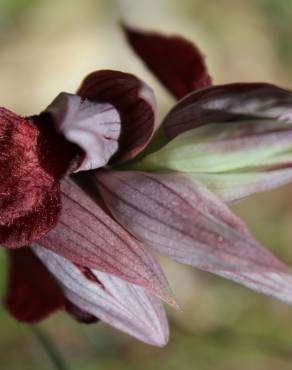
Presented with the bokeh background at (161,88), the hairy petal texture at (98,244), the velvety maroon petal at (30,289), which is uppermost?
the hairy petal texture at (98,244)

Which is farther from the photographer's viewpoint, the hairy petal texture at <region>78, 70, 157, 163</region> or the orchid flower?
the hairy petal texture at <region>78, 70, 157, 163</region>

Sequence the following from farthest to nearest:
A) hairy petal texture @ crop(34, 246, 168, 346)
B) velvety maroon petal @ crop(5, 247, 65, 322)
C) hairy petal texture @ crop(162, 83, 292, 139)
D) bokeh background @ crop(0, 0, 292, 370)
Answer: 1. bokeh background @ crop(0, 0, 292, 370)
2. velvety maroon petal @ crop(5, 247, 65, 322)
3. hairy petal texture @ crop(34, 246, 168, 346)
4. hairy petal texture @ crop(162, 83, 292, 139)

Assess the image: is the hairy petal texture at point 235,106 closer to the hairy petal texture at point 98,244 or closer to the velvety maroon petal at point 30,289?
the hairy petal texture at point 98,244

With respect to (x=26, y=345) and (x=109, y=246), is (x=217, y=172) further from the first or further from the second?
(x=26, y=345)

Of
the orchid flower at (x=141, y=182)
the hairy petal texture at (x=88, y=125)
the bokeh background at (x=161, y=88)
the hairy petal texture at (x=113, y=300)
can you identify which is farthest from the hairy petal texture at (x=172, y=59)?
the bokeh background at (x=161, y=88)

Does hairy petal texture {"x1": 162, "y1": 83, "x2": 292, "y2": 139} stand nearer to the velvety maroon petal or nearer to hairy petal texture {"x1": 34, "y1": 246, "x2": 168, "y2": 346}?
hairy petal texture {"x1": 34, "y1": 246, "x2": 168, "y2": 346}

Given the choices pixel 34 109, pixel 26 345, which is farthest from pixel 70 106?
pixel 34 109

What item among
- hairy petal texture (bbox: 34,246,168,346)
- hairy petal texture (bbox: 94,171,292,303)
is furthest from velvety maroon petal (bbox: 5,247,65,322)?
hairy petal texture (bbox: 94,171,292,303)
